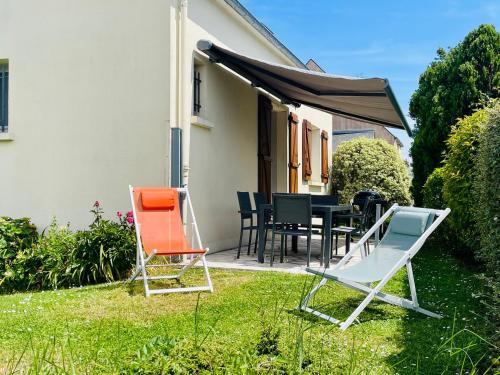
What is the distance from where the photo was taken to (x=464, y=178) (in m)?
7.34

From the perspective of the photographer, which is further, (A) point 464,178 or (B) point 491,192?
(A) point 464,178

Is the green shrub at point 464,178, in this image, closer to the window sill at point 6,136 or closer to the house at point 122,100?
the house at point 122,100

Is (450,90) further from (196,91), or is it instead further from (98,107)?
(98,107)

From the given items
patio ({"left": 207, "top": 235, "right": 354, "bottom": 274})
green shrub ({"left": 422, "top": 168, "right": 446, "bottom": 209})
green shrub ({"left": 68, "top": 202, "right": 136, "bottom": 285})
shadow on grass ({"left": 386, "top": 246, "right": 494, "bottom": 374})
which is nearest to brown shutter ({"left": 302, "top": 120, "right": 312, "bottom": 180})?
green shrub ({"left": 422, "top": 168, "right": 446, "bottom": 209})

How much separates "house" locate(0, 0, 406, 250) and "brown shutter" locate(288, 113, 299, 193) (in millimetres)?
3260

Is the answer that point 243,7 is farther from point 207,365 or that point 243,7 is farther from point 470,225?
point 207,365

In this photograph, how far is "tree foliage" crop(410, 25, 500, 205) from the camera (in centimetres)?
1109

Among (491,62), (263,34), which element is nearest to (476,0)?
(491,62)

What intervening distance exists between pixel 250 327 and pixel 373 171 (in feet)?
41.7

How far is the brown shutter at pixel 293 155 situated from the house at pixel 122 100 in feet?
10.7

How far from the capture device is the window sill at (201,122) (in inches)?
318

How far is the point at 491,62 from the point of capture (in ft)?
36.5

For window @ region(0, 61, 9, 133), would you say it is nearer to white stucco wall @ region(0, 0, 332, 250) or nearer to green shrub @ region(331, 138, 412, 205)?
white stucco wall @ region(0, 0, 332, 250)

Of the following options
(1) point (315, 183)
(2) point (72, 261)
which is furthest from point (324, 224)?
(1) point (315, 183)
